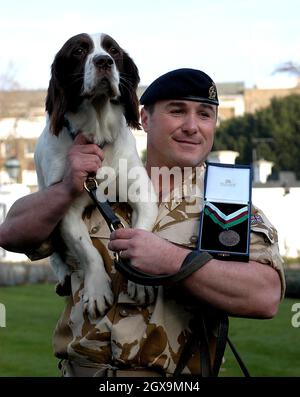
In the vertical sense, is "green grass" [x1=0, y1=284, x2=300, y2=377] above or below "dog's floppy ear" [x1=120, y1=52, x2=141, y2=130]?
below

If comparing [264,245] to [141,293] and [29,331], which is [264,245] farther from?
[29,331]

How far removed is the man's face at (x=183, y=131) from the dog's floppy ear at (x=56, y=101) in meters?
0.38

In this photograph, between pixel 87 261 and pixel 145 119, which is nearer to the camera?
pixel 87 261

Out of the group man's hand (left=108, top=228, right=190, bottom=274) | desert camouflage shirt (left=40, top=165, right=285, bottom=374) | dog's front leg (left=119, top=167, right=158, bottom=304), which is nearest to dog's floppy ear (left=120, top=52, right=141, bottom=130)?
dog's front leg (left=119, top=167, right=158, bottom=304)

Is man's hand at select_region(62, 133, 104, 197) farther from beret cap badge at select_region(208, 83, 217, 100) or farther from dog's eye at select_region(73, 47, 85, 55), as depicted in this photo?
beret cap badge at select_region(208, 83, 217, 100)

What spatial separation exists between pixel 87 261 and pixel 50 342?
9260 mm

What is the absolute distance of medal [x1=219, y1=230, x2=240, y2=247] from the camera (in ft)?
10.6

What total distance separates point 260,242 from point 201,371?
526mm

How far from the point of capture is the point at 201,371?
10.4ft

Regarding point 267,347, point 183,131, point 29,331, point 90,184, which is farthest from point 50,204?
point 29,331

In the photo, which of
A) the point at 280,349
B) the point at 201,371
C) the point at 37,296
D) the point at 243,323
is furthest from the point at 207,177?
the point at 37,296

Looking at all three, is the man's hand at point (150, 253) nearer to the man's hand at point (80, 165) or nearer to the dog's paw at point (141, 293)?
the dog's paw at point (141, 293)

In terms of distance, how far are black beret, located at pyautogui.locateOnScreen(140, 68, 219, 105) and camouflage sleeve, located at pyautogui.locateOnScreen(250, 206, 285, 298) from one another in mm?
515

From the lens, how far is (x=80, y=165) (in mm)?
3410
